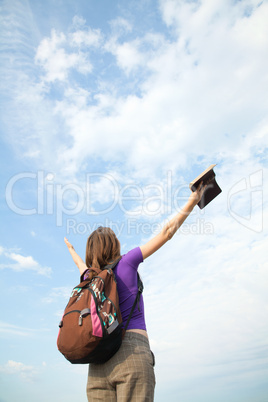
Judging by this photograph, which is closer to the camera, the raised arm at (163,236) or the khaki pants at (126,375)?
the khaki pants at (126,375)

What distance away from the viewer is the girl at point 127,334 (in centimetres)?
310

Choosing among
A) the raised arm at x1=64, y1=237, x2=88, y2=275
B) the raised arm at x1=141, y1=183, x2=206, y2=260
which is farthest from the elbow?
the raised arm at x1=64, y1=237, x2=88, y2=275

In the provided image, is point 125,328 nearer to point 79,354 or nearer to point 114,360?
point 114,360

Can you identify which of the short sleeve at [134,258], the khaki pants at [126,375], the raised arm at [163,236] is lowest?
the khaki pants at [126,375]

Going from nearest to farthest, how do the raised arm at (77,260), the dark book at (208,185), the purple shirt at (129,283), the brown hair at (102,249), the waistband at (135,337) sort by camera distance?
the waistband at (135,337) → the purple shirt at (129,283) → the brown hair at (102,249) → the dark book at (208,185) → the raised arm at (77,260)

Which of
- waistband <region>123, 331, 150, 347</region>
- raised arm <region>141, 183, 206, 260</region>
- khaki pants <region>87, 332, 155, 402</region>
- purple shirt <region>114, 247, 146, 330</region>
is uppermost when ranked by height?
raised arm <region>141, 183, 206, 260</region>

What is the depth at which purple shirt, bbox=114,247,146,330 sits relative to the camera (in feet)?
11.4

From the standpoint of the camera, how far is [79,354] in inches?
121

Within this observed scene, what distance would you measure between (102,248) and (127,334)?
1002 mm

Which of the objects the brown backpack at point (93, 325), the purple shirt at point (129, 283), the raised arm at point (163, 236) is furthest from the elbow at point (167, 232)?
the brown backpack at point (93, 325)

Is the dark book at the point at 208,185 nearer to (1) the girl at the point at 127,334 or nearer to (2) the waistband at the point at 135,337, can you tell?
(1) the girl at the point at 127,334

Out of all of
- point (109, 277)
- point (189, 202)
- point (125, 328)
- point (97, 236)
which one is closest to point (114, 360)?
point (125, 328)

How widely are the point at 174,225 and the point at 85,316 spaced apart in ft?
4.53

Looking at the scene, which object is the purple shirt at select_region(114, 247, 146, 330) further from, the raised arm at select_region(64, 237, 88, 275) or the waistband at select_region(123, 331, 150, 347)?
the raised arm at select_region(64, 237, 88, 275)
